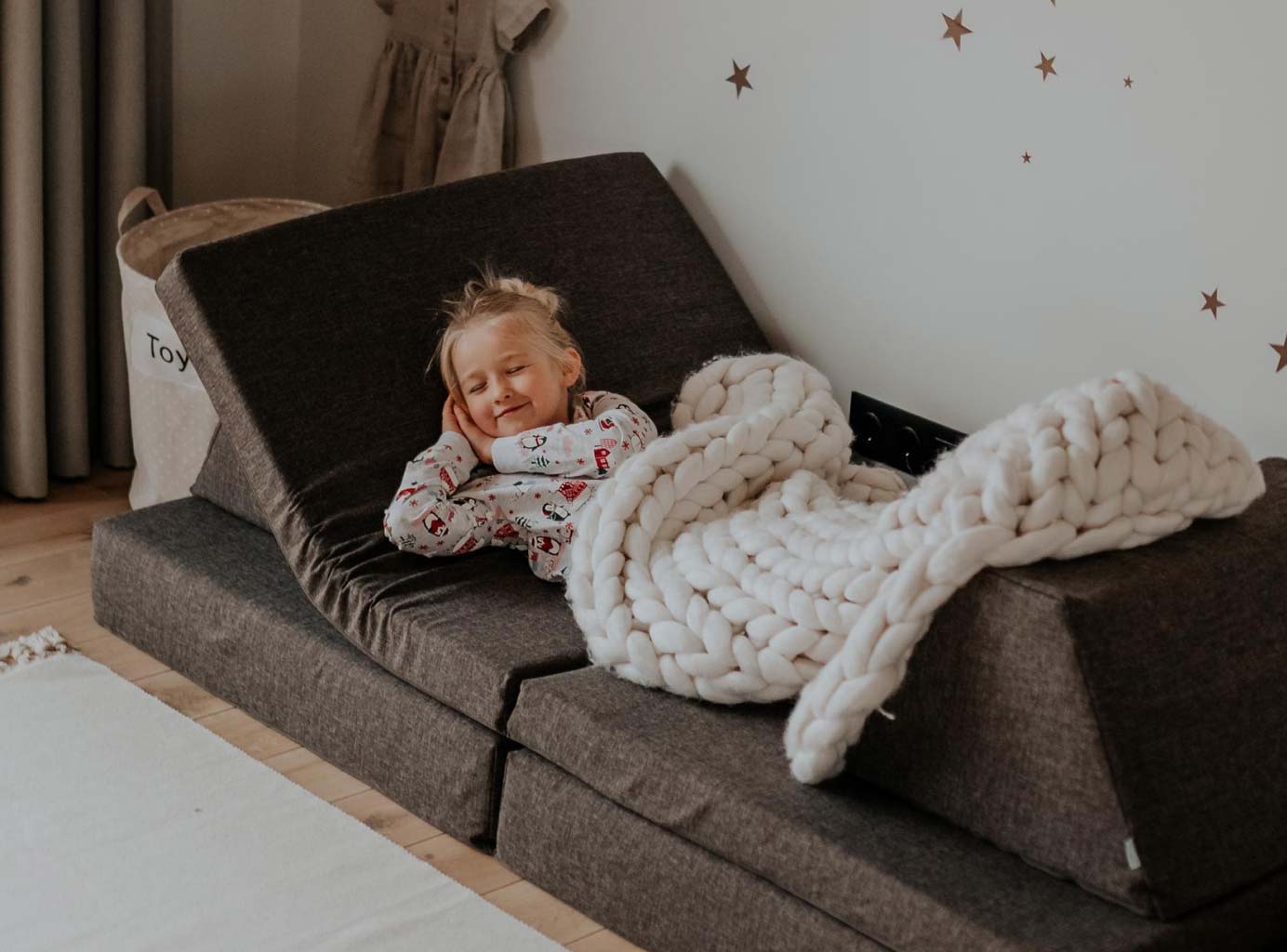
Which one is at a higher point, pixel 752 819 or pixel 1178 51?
pixel 1178 51

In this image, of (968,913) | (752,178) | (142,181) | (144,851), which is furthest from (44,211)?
(968,913)

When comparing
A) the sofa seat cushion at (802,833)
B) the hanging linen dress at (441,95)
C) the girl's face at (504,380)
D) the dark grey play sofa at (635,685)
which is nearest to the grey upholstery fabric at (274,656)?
the dark grey play sofa at (635,685)

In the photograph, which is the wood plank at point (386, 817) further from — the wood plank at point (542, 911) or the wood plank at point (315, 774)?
the wood plank at point (542, 911)

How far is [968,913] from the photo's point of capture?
4.96ft

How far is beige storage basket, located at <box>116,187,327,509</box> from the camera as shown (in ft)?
8.73

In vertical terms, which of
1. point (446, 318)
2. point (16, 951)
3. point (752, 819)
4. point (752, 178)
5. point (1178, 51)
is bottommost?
point (16, 951)

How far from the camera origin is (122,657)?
2.41 metres

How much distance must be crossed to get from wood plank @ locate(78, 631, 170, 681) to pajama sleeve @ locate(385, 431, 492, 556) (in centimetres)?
50

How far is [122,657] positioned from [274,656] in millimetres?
361

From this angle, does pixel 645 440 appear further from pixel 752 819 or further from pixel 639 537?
pixel 752 819

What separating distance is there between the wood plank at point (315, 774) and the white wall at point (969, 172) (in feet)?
3.52

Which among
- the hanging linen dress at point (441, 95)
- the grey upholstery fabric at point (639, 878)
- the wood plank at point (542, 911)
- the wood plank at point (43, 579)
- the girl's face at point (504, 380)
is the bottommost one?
the wood plank at point (43, 579)

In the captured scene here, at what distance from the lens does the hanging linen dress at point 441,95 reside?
2992 mm

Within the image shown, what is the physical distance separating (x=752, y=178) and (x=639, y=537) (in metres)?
1.02
